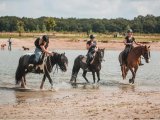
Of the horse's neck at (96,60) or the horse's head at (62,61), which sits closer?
the horse's head at (62,61)

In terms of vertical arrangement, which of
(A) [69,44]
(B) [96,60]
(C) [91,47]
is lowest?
(A) [69,44]

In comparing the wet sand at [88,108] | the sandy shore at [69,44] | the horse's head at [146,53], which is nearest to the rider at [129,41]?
the horse's head at [146,53]

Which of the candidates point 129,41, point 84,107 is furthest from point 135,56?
point 84,107

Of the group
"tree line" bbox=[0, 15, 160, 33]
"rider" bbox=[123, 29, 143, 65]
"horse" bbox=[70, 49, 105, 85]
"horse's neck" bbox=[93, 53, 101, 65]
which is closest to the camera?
"horse" bbox=[70, 49, 105, 85]

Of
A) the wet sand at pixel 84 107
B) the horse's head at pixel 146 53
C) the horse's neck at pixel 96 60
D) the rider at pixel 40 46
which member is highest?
the rider at pixel 40 46

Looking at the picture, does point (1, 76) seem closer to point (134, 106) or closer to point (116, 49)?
point (134, 106)

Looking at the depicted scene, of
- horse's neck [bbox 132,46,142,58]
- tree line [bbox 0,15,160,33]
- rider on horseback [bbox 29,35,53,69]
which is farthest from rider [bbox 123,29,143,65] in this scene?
tree line [bbox 0,15,160,33]

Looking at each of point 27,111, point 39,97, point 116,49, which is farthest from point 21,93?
point 116,49

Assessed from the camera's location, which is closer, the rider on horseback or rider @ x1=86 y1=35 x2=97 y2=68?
the rider on horseback

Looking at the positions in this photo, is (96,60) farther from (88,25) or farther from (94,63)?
(88,25)

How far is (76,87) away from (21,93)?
3.15m

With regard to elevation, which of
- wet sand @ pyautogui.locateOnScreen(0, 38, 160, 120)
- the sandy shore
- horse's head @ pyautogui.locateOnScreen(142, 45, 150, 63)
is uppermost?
horse's head @ pyautogui.locateOnScreen(142, 45, 150, 63)

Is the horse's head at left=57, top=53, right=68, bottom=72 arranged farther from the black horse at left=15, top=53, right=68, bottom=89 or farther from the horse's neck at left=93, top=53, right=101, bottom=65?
the horse's neck at left=93, top=53, right=101, bottom=65

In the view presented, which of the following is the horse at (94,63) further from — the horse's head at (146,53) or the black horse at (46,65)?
the black horse at (46,65)
